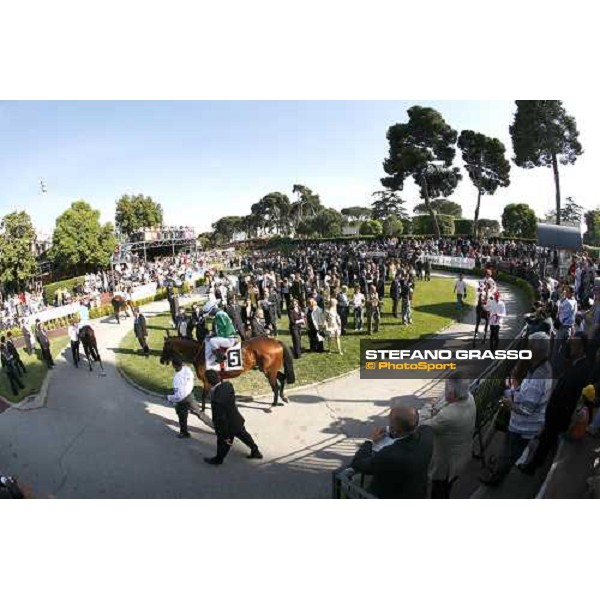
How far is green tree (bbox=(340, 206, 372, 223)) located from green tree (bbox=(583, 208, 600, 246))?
2.14m

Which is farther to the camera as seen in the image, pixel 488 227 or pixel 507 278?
pixel 507 278

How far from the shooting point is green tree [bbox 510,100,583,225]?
10.9 feet

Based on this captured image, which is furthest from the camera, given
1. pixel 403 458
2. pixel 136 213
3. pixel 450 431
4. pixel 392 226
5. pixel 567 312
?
pixel 567 312

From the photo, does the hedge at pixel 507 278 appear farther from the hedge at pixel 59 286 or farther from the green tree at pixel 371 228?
the hedge at pixel 59 286

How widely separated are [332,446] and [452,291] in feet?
6.45

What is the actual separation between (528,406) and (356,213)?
2173 millimetres

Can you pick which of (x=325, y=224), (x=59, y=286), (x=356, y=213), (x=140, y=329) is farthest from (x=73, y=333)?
(x=356, y=213)

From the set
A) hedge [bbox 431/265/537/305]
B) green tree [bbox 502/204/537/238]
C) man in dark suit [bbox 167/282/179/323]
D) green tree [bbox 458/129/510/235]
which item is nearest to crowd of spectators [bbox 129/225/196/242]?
man in dark suit [bbox 167/282/179/323]

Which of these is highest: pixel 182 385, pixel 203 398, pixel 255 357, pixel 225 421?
pixel 255 357

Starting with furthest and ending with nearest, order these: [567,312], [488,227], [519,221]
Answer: [567,312], [519,221], [488,227]

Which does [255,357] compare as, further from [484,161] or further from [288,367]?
[484,161]

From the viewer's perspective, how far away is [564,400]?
349 centimetres

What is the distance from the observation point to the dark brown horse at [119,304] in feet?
11.5
